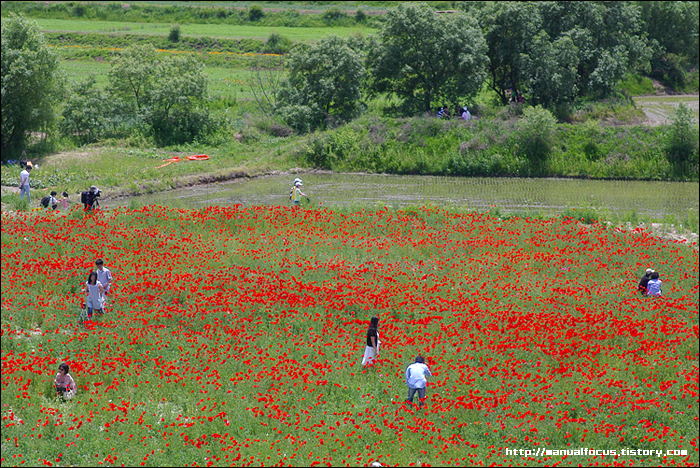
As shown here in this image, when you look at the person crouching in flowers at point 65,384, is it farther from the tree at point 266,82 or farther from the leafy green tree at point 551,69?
the leafy green tree at point 551,69

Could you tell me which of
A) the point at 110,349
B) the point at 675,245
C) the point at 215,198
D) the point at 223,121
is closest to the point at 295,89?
the point at 223,121

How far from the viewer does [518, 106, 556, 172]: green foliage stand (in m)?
38.7

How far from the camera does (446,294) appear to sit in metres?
19.5

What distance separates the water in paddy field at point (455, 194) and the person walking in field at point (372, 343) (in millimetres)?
13335

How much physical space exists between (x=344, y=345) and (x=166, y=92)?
104 ft

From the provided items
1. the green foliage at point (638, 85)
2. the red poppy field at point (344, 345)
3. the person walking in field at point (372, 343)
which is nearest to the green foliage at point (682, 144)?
the red poppy field at point (344, 345)

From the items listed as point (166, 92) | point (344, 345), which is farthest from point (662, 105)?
point (344, 345)

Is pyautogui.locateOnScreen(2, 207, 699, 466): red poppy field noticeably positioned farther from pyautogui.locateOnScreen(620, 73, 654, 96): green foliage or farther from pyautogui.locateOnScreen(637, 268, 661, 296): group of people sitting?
pyautogui.locateOnScreen(620, 73, 654, 96): green foliage

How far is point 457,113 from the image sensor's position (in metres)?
46.4

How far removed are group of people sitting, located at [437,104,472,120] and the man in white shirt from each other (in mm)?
32365

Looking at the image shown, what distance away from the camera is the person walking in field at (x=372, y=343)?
51.4 feet

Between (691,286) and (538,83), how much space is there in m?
29.2

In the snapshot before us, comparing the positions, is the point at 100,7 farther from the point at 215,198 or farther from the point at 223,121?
the point at 215,198

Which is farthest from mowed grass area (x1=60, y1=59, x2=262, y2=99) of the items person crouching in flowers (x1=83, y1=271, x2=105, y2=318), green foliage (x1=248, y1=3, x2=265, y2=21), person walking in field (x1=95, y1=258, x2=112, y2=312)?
person crouching in flowers (x1=83, y1=271, x2=105, y2=318)
